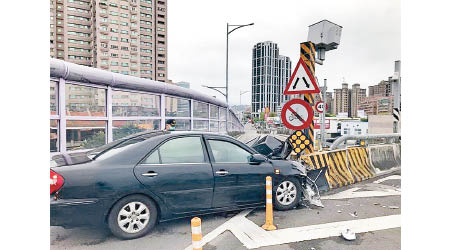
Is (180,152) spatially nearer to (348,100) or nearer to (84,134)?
(84,134)

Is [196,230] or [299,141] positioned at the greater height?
[299,141]

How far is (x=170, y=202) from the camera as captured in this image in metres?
3.69

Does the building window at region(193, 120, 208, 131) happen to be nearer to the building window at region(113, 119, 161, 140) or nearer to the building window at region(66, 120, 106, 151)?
the building window at region(113, 119, 161, 140)

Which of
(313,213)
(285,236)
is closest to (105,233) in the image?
(285,236)

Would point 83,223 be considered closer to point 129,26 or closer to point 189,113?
point 189,113

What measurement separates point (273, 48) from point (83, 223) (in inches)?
4253

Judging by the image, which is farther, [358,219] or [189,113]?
[189,113]

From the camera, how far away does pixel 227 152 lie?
4.27m

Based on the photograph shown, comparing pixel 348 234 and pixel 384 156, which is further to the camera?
pixel 384 156

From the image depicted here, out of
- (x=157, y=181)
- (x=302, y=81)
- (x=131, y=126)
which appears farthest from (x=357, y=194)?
(x=131, y=126)

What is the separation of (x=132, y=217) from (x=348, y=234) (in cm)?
273

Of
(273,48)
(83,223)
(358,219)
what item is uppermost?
(273,48)

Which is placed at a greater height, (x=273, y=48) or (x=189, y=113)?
(x=273, y=48)

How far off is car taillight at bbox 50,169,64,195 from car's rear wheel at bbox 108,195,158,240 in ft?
2.12
